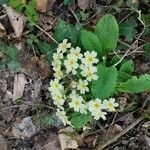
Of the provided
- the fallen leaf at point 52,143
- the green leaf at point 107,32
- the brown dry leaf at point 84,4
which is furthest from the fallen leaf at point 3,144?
the brown dry leaf at point 84,4

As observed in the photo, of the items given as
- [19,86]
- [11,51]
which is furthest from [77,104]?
[11,51]

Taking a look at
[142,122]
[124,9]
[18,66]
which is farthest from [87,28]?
[142,122]

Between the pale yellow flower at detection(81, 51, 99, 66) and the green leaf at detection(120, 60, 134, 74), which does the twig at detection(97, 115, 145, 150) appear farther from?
the pale yellow flower at detection(81, 51, 99, 66)

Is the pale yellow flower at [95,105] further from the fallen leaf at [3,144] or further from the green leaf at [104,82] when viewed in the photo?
the fallen leaf at [3,144]

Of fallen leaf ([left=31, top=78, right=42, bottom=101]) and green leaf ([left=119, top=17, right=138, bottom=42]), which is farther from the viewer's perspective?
fallen leaf ([left=31, top=78, right=42, bottom=101])

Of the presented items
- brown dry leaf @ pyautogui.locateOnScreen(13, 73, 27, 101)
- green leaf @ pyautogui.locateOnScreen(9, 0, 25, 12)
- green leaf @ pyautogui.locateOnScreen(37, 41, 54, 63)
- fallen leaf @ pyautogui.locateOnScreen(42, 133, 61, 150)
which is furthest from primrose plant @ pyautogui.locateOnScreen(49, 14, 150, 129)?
green leaf @ pyautogui.locateOnScreen(9, 0, 25, 12)

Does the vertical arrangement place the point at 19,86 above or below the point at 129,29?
below

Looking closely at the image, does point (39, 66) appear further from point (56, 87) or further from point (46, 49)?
point (56, 87)
